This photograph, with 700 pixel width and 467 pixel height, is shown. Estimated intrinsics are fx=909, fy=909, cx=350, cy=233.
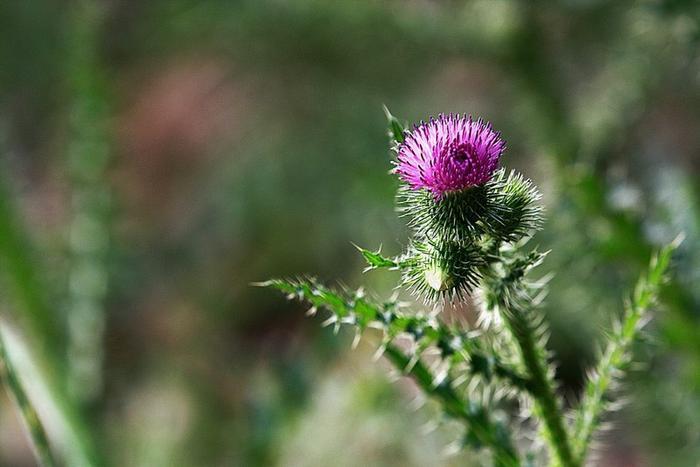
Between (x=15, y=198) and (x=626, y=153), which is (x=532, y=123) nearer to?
(x=626, y=153)

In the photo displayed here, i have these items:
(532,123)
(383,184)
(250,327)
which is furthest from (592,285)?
(250,327)

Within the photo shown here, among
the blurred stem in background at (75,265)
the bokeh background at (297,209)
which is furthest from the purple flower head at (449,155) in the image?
the blurred stem in background at (75,265)

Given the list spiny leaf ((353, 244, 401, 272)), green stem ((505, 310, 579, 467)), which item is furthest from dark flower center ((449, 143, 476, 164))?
green stem ((505, 310, 579, 467))

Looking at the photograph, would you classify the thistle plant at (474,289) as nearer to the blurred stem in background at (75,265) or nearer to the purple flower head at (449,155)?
the purple flower head at (449,155)

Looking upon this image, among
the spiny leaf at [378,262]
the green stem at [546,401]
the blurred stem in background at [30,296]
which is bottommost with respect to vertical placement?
the green stem at [546,401]

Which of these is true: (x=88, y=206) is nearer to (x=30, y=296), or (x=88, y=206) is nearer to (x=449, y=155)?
(x=30, y=296)

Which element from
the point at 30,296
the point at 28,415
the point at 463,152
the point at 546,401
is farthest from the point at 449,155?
the point at 30,296

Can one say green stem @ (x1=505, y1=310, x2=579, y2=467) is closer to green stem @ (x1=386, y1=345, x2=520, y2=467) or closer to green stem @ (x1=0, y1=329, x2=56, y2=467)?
green stem @ (x1=386, y1=345, x2=520, y2=467)
